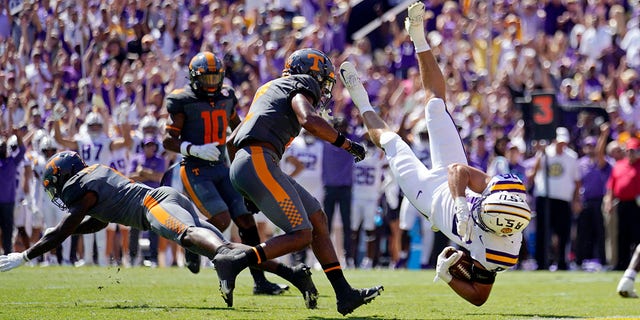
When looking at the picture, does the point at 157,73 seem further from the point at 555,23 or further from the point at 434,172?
the point at 434,172

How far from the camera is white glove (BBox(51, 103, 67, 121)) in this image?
1398cm

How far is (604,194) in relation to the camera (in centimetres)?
1541

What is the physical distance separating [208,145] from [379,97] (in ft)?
25.8

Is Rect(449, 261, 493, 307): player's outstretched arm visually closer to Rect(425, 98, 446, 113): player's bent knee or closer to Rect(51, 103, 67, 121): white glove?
Rect(425, 98, 446, 113): player's bent knee

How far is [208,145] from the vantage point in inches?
364

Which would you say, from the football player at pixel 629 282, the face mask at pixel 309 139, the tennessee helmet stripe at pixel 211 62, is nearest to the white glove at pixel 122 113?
the face mask at pixel 309 139

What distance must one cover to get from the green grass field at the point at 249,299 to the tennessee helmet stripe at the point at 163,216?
0.57 meters

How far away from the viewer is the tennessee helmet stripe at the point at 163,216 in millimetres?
7484

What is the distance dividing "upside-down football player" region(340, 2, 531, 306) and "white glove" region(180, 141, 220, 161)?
1.29m

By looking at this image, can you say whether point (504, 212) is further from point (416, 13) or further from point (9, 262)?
point (9, 262)

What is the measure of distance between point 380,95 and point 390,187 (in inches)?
77.9

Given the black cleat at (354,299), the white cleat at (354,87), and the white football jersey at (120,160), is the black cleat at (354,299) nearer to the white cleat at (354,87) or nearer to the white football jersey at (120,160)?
the white cleat at (354,87)

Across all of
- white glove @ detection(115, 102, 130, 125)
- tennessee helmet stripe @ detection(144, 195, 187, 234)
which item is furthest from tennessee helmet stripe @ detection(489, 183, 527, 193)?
white glove @ detection(115, 102, 130, 125)

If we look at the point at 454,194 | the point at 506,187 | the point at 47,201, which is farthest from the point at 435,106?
the point at 47,201
